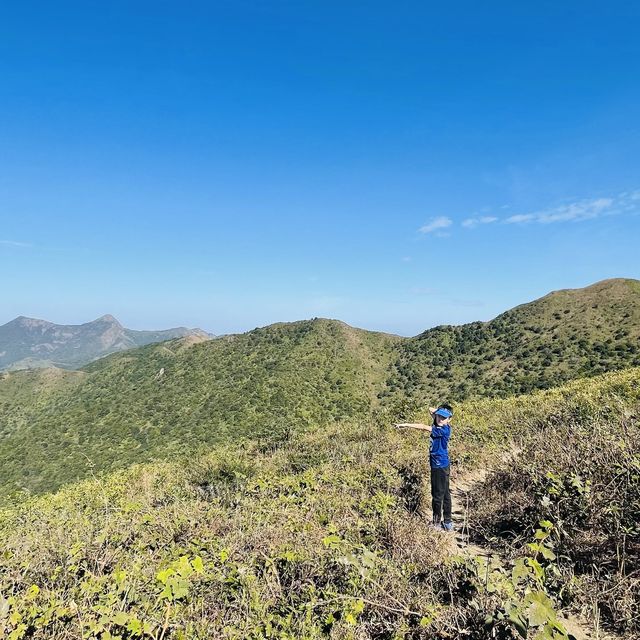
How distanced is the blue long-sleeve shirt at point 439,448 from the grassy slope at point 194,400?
1185 inches

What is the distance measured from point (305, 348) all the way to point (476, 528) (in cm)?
5544

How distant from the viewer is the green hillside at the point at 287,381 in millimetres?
39344

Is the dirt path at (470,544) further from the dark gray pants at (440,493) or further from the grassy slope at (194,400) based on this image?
the grassy slope at (194,400)

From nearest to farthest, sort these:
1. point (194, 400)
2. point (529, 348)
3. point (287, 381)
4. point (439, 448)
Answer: point (439, 448) → point (529, 348) → point (194, 400) → point (287, 381)

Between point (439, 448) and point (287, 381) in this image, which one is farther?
point (287, 381)

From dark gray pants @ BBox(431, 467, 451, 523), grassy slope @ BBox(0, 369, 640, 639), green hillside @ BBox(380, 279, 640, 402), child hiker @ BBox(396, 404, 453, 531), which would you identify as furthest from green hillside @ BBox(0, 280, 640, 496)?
grassy slope @ BBox(0, 369, 640, 639)

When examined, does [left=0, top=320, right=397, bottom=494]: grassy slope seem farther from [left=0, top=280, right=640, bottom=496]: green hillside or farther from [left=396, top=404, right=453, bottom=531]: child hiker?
[left=396, top=404, right=453, bottom=531]: child hiker

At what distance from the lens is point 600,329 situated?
4378 cm

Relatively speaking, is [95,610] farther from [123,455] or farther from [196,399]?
[196,399]

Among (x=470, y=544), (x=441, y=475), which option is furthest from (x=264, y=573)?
(x=441, y=475)

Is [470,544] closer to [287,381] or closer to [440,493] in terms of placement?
[440,493]

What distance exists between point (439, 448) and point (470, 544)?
1.59m

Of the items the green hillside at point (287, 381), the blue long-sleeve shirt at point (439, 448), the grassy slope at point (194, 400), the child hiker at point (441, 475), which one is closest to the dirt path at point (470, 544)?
the child hiker at point (441, 475)

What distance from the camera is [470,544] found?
596 centimetres
